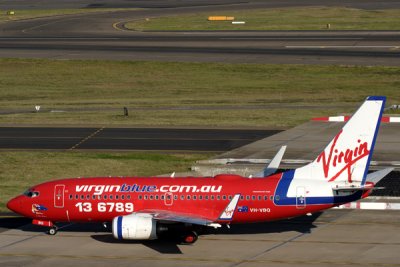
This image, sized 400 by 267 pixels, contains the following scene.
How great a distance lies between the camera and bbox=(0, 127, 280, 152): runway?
78312mm

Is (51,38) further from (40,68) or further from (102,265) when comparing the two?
(102,265)

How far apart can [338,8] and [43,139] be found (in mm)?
107992

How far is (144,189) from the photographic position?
168ft

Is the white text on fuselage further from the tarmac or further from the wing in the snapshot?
the tarmac

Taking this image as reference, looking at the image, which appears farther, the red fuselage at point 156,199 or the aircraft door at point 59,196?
the aircraft door at point 59,196

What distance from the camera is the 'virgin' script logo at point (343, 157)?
49500 mm

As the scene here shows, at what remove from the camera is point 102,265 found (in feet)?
155

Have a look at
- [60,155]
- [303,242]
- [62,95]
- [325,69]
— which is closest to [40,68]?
[62,95]

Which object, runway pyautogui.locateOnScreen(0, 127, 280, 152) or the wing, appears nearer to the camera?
the wing

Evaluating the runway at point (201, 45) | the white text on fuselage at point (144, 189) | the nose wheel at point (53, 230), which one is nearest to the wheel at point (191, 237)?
the white text on fuselage at point (144, 189)

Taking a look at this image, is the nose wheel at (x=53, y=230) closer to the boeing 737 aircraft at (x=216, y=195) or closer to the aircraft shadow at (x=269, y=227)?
the boeing 737 aircraft at (x=216, y=195)

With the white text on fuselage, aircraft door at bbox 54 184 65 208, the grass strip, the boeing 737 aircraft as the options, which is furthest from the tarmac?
the grass strip

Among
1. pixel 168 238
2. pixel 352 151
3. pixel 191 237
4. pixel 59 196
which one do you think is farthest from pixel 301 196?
pixel 59 196

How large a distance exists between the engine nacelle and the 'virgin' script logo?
30.7ft
